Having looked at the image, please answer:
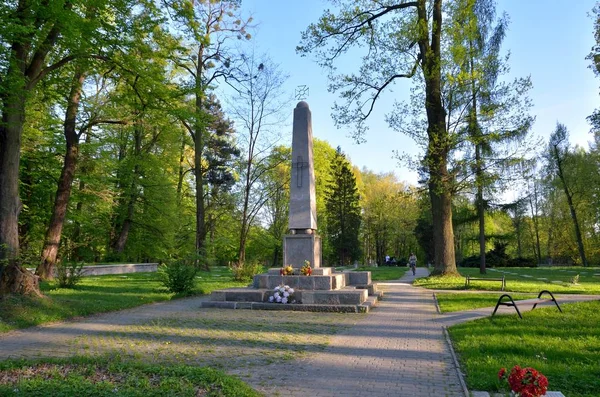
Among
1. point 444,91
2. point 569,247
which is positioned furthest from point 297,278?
point 569,247

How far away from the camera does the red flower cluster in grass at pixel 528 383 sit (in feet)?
11.7

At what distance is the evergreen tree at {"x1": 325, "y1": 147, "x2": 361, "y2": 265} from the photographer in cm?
5016

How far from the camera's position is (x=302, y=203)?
14656mm

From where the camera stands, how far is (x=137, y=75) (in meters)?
13.4

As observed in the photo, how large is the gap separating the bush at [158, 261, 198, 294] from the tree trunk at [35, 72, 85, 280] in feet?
14.2

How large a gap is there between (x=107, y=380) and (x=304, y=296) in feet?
26.3

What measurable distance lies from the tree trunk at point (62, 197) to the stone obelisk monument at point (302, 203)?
27.0 ft

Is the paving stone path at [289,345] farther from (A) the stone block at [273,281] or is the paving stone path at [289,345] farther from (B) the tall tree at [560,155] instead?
(B) the tall tree at [560,155]

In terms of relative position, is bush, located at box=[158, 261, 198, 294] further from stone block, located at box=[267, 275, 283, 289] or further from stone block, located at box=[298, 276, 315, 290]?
stone block, located at box=[298, 276, 315, 290]

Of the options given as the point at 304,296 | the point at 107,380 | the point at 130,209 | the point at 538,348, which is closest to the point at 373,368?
the point at 538,348

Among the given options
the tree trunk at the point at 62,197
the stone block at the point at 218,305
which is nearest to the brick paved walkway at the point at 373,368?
the stone block at the point at 218,305

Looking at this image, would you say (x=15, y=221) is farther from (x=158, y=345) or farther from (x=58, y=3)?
(x=158, y=345)

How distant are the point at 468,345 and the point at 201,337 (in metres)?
4.72

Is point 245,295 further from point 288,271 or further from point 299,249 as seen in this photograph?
point 299,249
